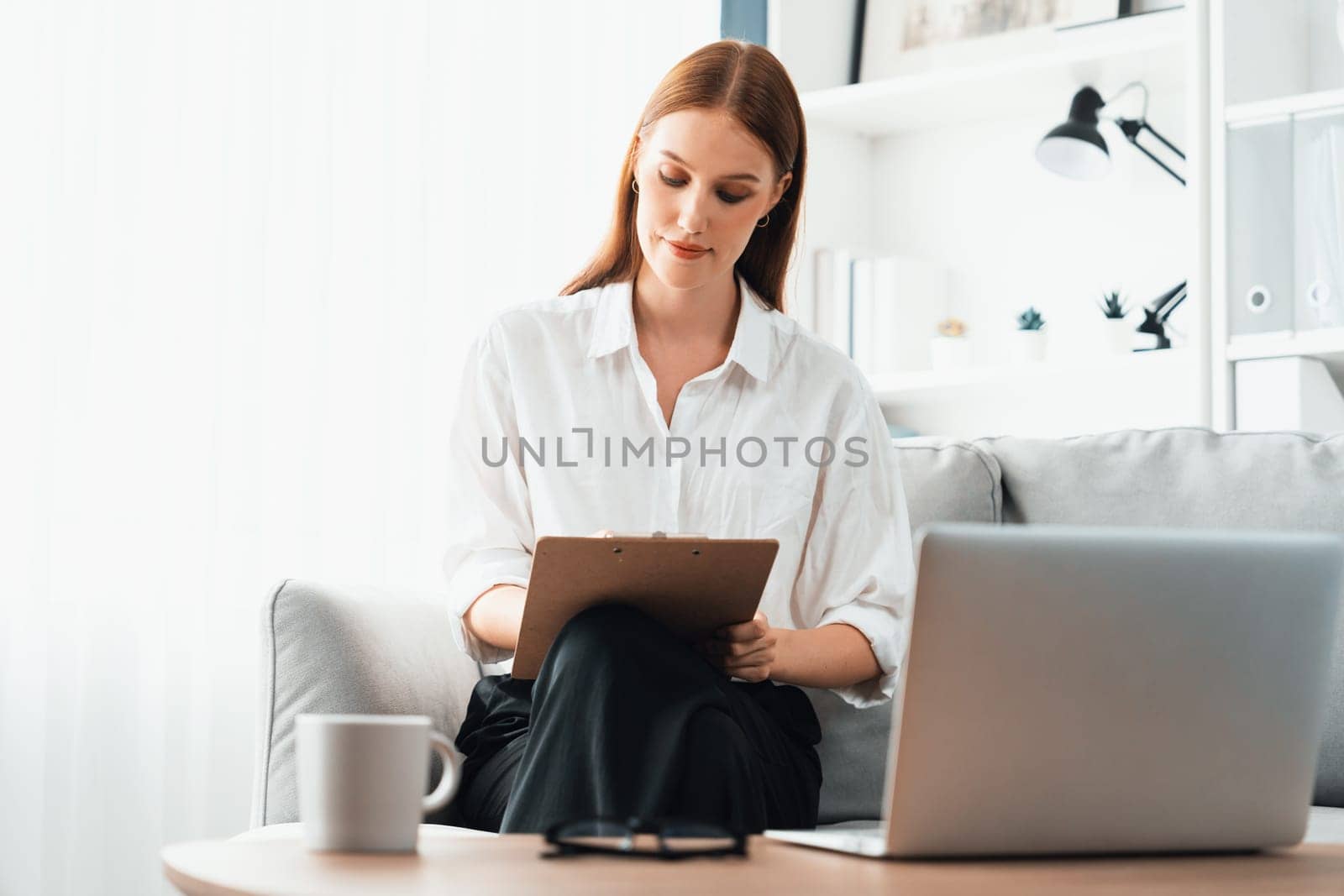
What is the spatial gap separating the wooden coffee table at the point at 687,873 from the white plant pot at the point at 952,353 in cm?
207

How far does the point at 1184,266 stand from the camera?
2.73m

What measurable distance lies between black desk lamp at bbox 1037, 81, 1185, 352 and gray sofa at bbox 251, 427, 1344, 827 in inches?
32.1

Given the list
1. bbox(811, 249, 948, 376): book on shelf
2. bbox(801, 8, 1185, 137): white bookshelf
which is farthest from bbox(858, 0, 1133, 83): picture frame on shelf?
bbox(811, 249, 948, 376): book on shelf

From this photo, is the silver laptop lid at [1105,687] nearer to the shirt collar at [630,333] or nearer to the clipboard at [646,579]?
the clipboard at [646,579]

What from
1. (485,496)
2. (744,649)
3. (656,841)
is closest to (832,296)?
(485,496)

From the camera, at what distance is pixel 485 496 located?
1646 mm

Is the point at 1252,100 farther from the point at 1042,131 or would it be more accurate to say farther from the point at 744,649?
the point at 744,649

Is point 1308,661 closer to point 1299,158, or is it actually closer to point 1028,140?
point 1299,158

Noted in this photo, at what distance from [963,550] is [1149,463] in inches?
46.4

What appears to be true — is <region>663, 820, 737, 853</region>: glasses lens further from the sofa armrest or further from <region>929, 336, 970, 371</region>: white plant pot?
<region>929, 336, 970, 371</region>: white plant pot

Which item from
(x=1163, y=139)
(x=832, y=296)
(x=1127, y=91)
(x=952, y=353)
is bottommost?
(x=952, y=353)

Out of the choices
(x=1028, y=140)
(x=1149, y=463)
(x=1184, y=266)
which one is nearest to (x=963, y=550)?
(x=1149, y=463)

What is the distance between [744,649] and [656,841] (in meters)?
0.57

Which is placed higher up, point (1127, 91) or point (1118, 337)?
point (1127, 91)
